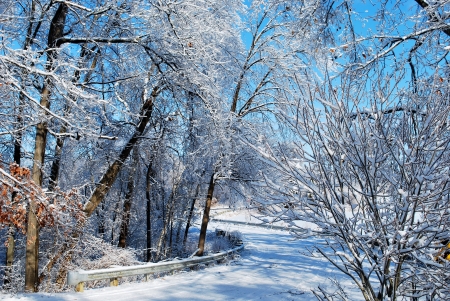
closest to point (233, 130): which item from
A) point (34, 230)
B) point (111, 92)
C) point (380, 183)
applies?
point (111, 92)

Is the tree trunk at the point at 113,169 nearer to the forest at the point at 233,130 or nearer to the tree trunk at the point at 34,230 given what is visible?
the forest at the point at 233,130

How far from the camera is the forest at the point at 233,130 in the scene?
265 cm

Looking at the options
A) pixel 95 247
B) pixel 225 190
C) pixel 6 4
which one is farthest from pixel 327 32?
pixel 225 190

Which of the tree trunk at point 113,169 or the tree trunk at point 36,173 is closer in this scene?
the tree trunk at point 36,173

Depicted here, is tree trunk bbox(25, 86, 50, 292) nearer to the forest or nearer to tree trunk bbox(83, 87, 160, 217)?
the forest

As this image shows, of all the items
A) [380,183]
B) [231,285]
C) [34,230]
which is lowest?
[231,285]

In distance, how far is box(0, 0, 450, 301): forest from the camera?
2654mm

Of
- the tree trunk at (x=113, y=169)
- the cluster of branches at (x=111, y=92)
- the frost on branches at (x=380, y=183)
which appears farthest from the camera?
the tree trunk at (x=113, y=169)

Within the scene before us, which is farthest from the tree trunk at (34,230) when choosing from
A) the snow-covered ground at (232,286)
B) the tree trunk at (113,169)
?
the tree trunk at (113,169)

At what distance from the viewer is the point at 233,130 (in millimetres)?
9508

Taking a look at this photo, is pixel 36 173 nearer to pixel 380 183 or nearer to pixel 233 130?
pixel 233 130

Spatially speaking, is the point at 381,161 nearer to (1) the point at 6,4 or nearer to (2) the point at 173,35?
(2) the point at 173,35

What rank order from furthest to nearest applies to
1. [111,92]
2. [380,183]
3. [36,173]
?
[111,92], [36,173], [380,183]

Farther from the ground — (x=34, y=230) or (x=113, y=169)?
(x=113, y=169)
